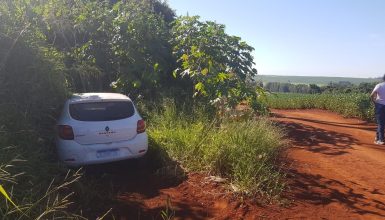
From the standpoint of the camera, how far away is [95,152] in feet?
22.0

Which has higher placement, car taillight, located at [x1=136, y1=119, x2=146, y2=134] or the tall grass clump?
car taillight, located at [x1=136, y1=119, x2=146, y2=134]

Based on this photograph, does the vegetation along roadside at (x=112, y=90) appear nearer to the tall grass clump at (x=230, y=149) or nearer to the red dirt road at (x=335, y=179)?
the tall grass clump at (x=230, y=149)

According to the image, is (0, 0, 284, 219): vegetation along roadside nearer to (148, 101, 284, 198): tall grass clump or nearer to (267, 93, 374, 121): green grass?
(148, 101, 284, 198): tall grass clump

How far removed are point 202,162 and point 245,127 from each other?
115 centimetres

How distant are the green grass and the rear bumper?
5968mm

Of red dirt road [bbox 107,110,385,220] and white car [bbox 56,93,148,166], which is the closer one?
red dirt road [bbox 107,110,385,220]

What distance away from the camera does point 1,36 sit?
6949 millimetres

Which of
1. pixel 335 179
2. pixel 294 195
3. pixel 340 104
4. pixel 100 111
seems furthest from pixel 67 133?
pixel 340 104

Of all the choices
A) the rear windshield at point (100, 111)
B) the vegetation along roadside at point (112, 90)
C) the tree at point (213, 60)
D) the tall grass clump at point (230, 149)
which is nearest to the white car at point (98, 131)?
the rear windshield at point (100, 111)

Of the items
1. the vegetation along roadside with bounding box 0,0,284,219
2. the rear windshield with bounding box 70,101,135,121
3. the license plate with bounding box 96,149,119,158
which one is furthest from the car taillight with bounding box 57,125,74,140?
the license plate with bounding box 96,149,119,158

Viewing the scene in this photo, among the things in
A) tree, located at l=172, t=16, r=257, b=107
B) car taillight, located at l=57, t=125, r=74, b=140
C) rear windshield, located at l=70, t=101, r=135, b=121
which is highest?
tree, located at l=172, t=16, r=257, b=107

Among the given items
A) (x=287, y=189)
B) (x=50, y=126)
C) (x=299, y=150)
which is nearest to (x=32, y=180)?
(x=50, y=126)

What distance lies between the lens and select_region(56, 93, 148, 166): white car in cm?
662

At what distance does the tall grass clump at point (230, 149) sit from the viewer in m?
5.89
